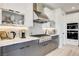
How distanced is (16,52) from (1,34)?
0.67m

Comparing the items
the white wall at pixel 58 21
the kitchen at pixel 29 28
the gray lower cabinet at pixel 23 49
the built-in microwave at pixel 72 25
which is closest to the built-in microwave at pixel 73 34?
the kitchen at pixel 29 28

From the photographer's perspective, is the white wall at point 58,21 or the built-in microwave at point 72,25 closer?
the built-in microwave at point 72,25

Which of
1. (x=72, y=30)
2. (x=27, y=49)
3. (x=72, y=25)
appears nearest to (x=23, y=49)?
(x=27, y=49)

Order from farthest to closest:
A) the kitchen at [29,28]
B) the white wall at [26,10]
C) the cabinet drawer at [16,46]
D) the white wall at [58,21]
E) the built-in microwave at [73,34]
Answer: the white wall at [58,21]
the built-in microwave at [73,34]
the white wall at [26,10]
the kitchen at [29,28]
the cabinet drawer at [16,46]

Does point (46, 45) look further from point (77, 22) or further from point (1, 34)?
point (1, 34)

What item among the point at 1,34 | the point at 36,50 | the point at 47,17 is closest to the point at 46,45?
the point at 36,50

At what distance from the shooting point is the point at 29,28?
166 inches

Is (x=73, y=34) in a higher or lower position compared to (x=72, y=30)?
lower

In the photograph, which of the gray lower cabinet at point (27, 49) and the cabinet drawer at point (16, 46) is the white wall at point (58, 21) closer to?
the gray lower cabinet at point (27, 49)

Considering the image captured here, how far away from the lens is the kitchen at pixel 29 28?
2.75 m

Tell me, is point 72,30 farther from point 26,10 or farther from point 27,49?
point 27,49

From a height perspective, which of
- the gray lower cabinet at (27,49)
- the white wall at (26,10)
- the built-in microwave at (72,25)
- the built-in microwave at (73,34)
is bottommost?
the gray lower cabinet at (27,49)

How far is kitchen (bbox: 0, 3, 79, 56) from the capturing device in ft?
9.04

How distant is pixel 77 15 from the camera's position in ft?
14.0
